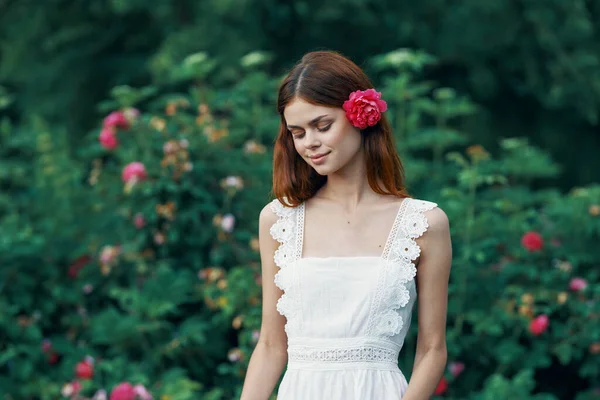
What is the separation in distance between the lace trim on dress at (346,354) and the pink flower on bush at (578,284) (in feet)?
7.16

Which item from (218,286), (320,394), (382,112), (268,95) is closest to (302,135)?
(382,112)

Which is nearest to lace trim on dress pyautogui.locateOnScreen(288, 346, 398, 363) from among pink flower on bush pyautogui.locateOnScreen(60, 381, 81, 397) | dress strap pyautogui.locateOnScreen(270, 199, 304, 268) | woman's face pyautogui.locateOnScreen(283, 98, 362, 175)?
dress strap pyautogui.locateOnScreen(270, 199, 304, 268)

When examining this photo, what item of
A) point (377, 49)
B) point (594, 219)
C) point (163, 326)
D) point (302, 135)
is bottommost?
point (163, 326)

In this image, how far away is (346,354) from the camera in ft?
8.99

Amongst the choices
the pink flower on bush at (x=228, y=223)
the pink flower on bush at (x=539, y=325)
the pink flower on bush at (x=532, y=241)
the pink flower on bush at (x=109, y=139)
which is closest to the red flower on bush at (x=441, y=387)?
the pink flower on bush at (x=539, y=325)

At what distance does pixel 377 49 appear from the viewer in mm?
8562

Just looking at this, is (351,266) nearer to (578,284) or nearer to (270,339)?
(270,339)

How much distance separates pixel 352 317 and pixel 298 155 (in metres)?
0.49

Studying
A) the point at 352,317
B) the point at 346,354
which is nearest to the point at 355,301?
the point at 352,317

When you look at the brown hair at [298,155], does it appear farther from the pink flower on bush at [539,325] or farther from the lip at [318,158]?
the pink flower on bush at [539,325]

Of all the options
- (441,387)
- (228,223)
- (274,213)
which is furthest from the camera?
(228,223)

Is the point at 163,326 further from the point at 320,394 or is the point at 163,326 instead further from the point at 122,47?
the point at 122,47

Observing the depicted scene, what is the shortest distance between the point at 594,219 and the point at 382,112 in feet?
7.95

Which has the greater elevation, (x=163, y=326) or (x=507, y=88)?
(x=507, y=88)
